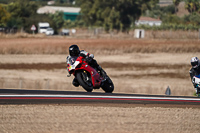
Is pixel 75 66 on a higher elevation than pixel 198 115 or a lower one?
higher

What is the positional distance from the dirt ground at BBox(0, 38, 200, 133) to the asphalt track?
296 millimetres

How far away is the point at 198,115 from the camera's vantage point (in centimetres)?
1007

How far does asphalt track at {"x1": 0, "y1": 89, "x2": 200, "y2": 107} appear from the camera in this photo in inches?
407

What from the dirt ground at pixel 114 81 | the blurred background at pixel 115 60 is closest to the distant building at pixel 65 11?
the blurred background at pixel 115 60

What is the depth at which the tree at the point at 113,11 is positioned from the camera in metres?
78.7

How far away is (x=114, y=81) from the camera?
26.6 metres

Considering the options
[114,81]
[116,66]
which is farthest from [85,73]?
[116,66]

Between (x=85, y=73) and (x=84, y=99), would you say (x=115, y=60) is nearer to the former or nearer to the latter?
(x=85, y=73)

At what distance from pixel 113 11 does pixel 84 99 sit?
68595mm

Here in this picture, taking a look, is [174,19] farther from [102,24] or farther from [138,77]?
[138,77]

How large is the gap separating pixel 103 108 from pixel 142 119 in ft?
4.09

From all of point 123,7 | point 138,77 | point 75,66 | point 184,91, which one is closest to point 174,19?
point 123,7

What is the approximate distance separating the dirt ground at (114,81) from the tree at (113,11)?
116 ft

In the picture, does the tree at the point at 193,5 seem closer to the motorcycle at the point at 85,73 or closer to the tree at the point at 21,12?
the tree at the point at 21,12
